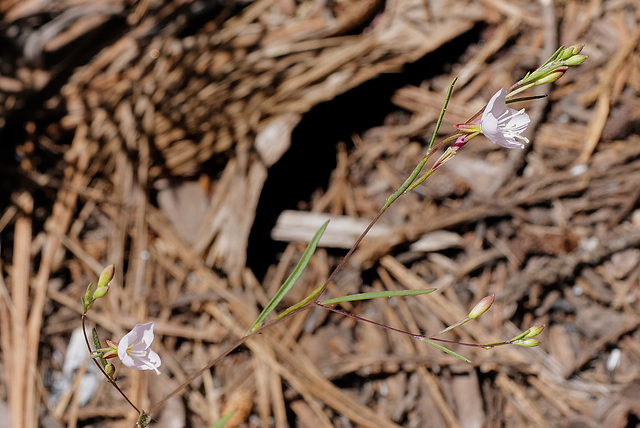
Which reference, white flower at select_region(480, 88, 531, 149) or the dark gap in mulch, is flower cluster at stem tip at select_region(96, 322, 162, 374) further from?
the dark gap in mulch

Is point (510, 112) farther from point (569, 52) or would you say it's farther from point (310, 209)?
point (310, 209)

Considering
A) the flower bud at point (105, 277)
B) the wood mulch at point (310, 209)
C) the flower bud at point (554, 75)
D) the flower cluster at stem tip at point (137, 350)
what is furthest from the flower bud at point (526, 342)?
the wood mulch at point (310, 209)

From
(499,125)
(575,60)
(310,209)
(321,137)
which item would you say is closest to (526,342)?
(499,125)

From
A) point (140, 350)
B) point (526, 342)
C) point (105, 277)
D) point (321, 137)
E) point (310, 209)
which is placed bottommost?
point (310, 209)

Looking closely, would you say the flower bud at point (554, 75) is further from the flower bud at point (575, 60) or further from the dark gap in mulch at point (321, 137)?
the dark gap in mulch at point (321, 137)

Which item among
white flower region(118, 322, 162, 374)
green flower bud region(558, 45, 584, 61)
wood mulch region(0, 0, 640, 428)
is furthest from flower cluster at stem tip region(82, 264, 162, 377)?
green flower bud region(558, 45, 584, 61)

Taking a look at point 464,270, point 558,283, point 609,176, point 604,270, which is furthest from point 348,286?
point 609,176

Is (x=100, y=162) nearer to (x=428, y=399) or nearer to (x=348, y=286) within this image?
(x=348, y=286)
